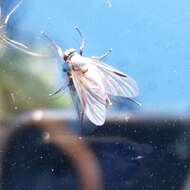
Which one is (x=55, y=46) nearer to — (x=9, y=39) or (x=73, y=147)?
(x=9, y=39)

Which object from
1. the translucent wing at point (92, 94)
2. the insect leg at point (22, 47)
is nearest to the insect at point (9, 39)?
the insect leg at point (22, 47)

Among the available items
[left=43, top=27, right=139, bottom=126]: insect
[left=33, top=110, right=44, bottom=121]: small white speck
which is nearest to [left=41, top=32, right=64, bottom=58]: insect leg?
[left=43, top=27, right=139, bottom=126]: insect

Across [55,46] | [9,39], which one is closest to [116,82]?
[55,46]

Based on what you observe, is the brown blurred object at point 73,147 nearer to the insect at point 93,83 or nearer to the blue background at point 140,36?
the insect at point 93,83

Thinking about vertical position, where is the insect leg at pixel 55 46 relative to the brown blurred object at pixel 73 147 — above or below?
above

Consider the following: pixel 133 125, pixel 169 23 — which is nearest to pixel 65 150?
pixel 133 125

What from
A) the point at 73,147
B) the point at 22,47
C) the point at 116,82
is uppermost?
the point at 22,47

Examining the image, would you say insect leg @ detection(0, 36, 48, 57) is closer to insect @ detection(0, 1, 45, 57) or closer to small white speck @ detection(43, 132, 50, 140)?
insect @ detection(0, 1, 45, 57)

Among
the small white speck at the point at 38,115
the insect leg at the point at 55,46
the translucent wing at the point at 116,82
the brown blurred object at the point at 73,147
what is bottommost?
the brown blurred object at the point at 73,147
